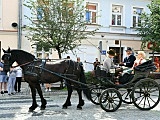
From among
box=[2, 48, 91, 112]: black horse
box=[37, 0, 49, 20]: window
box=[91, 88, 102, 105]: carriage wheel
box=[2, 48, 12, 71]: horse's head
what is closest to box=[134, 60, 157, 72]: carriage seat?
box=[91, 88, 102, 105]: carriage wheel

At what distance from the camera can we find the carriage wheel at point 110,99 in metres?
7.47

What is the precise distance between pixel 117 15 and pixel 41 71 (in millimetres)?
13895

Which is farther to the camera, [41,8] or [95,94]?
[41,8]

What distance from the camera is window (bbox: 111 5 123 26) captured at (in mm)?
20281

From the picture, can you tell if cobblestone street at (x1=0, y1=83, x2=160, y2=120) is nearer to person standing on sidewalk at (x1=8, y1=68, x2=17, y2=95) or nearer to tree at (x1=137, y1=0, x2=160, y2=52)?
person standing on sidewalk at (x1=8, y1=68, x2=17, y2=95)

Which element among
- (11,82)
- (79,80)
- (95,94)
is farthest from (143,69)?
(11,82)

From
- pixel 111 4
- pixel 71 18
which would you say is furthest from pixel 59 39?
pixel 111 4

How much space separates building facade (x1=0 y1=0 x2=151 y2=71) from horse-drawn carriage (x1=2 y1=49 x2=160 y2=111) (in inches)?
353

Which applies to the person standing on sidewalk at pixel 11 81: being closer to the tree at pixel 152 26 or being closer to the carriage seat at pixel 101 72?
the carriage seat at pixel 101 72

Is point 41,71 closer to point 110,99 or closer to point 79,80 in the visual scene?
point 79,80

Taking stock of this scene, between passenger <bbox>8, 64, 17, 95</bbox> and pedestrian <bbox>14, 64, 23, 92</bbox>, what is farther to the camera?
pedestrian <bbox>14, 64, 23, 92</bbox>

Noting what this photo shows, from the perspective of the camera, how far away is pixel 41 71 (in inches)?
302

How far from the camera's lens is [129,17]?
20.6 m

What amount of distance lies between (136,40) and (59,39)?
9873mm
